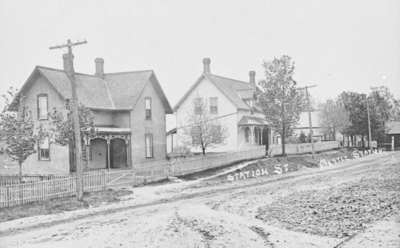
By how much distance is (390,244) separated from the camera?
10.7 metres

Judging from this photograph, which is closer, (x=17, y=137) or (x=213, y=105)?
(x=17, y=137)

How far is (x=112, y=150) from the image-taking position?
116ft

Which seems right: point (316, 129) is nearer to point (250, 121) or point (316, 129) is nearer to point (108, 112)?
point (250, 121)

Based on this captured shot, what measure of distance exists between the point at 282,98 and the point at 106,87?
14.4 m

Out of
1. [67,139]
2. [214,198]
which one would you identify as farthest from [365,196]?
[67,139]

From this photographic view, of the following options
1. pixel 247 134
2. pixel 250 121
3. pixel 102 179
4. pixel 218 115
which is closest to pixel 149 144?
pixel 218 115

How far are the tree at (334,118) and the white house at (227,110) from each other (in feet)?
54.1

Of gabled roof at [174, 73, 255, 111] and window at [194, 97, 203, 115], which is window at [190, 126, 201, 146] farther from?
gabled roof at [174, 73, 255, 111]

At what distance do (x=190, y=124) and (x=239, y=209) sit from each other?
73.3ft

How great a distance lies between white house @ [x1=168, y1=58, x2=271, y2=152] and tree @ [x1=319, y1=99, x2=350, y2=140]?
649 inches

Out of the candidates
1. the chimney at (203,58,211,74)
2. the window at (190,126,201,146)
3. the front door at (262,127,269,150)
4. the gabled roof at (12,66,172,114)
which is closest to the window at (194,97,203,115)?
the window at (190,126,201,146)

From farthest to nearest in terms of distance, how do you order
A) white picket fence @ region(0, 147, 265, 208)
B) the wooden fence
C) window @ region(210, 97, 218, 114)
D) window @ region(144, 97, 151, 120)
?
window @ region(210, 97, 218, 114) → window @ region(144, 97, 151, 120) → white picket fence @ region(0, 147, 265, 208) → the wooden fence

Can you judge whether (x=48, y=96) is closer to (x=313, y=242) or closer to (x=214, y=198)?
(x=214, y=198)

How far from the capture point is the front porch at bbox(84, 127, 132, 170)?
33156 millimetres
